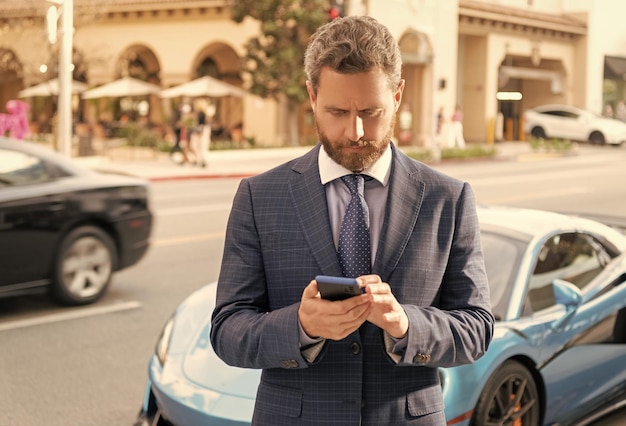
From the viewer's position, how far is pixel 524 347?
4.74 m

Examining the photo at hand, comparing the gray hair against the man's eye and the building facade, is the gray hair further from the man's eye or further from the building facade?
the building facade

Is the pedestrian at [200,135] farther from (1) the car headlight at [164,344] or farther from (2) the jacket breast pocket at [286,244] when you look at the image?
(2) the jacket breast pocket at [286,244]

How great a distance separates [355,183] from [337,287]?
0.43 metres

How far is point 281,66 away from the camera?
30.0 m

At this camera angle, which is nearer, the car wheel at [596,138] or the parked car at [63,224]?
the parked car at [63,224]

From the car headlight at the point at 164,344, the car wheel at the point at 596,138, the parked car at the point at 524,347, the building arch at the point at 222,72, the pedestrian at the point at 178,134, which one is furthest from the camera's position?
the car wheel at the point at 596,138

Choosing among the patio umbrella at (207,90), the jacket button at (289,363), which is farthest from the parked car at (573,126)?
the jacket button at (289,363)

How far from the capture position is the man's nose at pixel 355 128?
2.15 metres

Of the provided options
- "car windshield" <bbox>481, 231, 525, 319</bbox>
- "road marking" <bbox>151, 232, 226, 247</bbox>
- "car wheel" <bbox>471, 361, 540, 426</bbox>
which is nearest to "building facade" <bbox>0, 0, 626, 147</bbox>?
"road marking" <bbox>151, 232, 226, 247</bbox>

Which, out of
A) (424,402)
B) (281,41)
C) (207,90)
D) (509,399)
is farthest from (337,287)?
(207,90)

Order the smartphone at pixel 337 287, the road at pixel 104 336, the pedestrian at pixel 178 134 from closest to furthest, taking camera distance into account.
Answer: the smartphone at pixel 337 287 < the road at pixel 104 336 < the pedestrian at pixel 178 134

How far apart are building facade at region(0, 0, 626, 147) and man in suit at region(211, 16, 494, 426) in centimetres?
2974

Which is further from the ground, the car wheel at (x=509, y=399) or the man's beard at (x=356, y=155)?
the man's beard at (x=356, y=155)

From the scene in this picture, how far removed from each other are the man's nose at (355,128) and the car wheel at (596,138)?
128 ft
